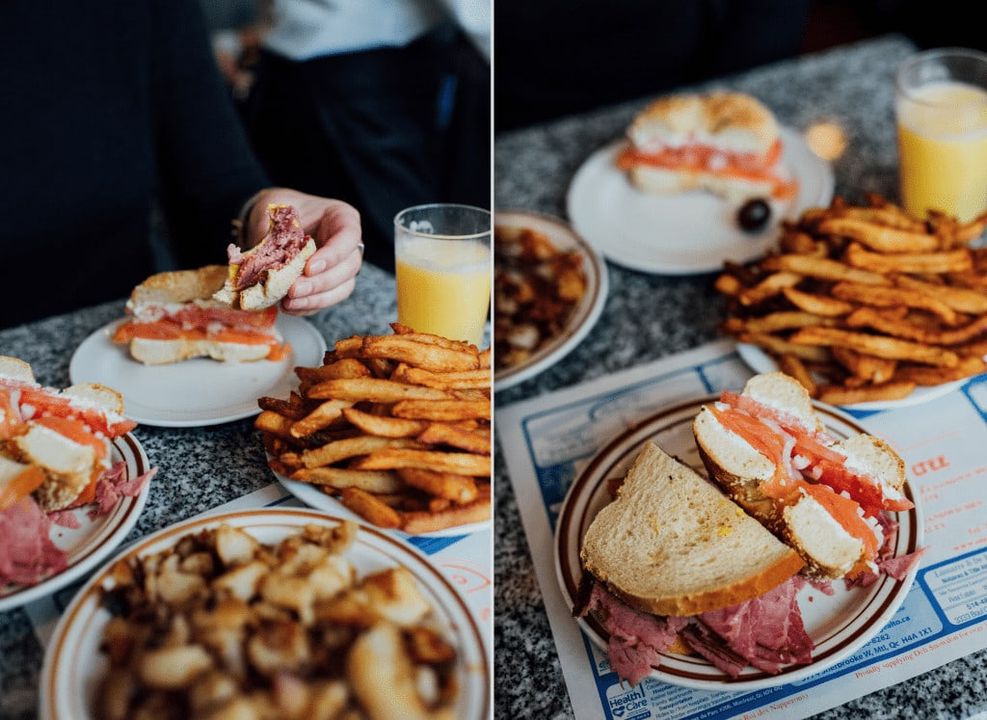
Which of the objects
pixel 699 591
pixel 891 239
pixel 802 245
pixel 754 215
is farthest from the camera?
pixel 754 215

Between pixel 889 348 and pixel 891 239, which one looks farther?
pixel 891 239

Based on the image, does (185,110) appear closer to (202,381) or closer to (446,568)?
(202,381)

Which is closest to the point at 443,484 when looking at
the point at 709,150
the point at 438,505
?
the point at 438,505

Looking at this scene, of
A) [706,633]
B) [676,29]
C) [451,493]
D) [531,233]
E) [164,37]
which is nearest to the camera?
[451,493]

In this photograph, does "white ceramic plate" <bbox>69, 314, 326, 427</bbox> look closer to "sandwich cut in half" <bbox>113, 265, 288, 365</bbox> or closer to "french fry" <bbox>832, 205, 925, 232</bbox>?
"sandwich cut in half" <bbox>113, 265, 288, 365</bbox>

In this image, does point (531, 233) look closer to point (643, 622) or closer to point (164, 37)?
point (164, 37)

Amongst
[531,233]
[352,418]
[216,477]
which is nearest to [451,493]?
[352,418]

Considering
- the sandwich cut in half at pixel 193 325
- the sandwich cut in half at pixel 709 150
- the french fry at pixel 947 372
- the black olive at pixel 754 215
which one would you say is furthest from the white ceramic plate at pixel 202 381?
Result: the sandwich cut in half at pixel 709 150
